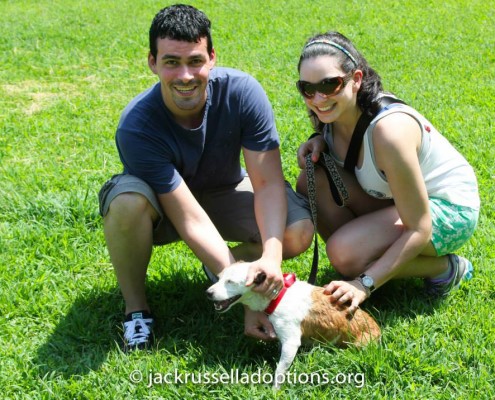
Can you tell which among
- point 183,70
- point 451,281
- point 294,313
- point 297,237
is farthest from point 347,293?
point 183,70

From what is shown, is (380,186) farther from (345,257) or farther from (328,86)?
(328,86)

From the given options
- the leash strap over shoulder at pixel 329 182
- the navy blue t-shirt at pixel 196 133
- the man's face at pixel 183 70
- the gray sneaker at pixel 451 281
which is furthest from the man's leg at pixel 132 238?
the gray sneaker at pixel 451 281

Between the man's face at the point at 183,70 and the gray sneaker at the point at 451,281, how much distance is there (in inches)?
63.0

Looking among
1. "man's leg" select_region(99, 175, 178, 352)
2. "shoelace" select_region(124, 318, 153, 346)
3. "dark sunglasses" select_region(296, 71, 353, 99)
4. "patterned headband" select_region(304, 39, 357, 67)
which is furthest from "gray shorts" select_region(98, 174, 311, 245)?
"patterned headband" select_region(304, 39, 357, 67)

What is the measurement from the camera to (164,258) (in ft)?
14.4

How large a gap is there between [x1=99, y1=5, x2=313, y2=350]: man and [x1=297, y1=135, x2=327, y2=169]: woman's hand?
0.78ft

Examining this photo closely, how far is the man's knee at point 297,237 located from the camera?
12.3ft

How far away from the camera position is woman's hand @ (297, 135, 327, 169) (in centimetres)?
A: 383

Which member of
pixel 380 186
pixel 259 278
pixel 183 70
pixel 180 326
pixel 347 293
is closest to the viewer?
pixel 259 278

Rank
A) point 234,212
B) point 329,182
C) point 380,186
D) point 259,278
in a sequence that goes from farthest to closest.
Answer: point 234,212, point 329,182, point 380,186, point 259,278

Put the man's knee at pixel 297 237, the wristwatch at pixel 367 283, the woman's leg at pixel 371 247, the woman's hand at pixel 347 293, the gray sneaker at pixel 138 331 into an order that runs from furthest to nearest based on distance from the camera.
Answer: the man's knee at pixel 297 237 → the woman's leg at pixel 371 247 → the gray sneaker at pixel 138 331 → the wristwatch at pixel 367 283 → the woman's hand at pixel 347 293

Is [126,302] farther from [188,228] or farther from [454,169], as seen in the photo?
[454,169]

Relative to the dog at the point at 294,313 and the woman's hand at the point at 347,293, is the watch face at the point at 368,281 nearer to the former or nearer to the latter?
the woman's hand at the point at 347,293

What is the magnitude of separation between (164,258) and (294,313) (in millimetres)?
1389
